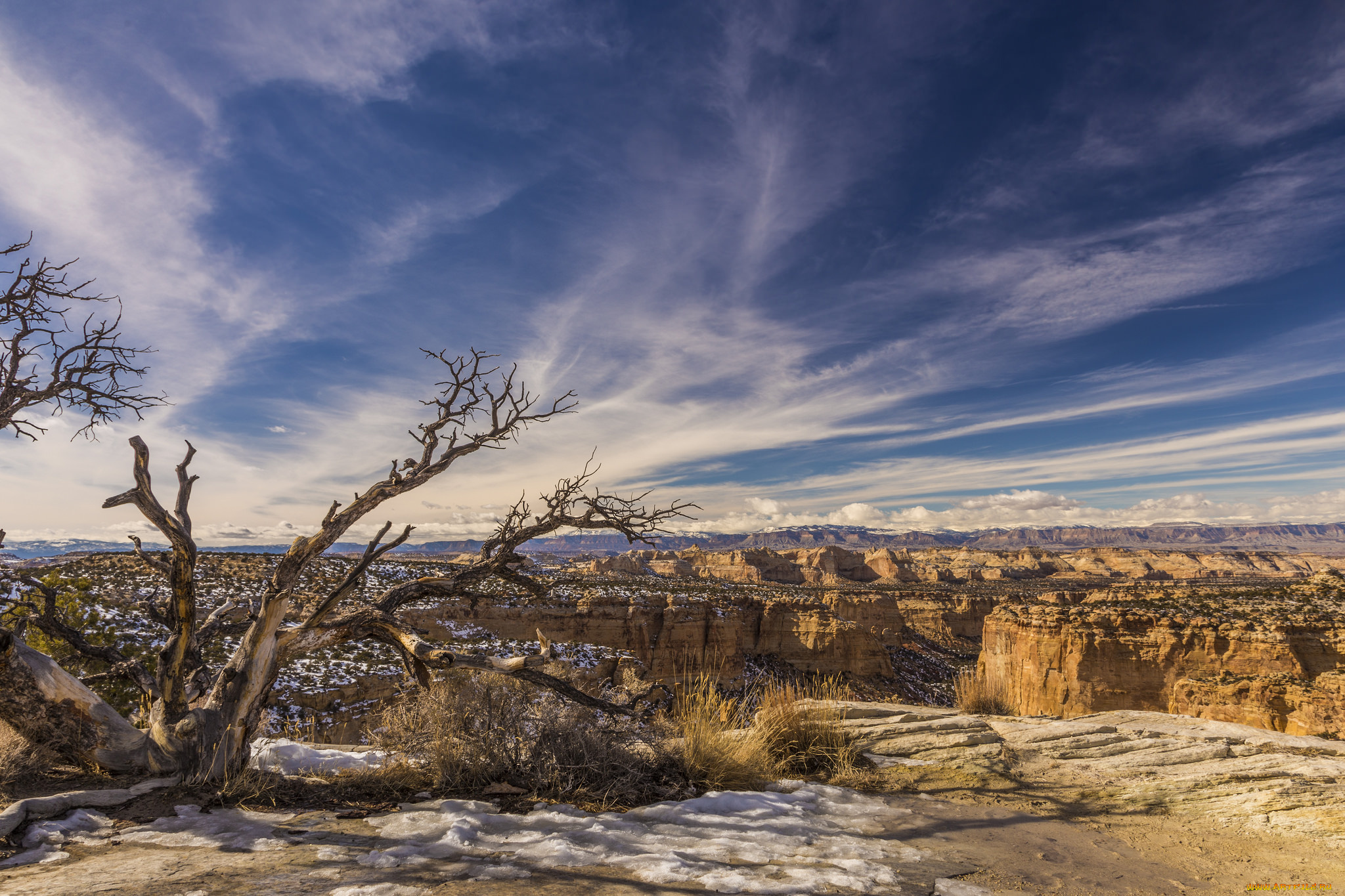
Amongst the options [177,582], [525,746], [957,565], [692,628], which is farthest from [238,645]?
[957,565]

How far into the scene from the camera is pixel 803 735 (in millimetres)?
7062

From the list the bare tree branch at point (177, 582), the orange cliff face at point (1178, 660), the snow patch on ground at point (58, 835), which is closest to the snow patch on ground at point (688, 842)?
the snow patch on ground at point (58, 835)

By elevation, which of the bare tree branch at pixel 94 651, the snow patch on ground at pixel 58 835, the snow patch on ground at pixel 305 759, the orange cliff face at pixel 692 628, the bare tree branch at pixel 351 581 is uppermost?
the bare tree branch at pixel 351 581

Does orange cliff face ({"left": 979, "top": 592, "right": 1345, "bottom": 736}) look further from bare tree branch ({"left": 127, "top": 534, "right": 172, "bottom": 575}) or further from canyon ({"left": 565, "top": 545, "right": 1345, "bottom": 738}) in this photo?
bare tree branch ({"left": 127, "top": 534, "right": 172, "bottom": 575})

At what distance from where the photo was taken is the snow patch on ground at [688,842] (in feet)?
11.9

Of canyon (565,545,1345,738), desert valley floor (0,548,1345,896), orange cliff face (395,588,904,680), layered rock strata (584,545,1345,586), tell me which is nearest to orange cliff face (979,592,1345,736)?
canyon (565,545,1345,738)

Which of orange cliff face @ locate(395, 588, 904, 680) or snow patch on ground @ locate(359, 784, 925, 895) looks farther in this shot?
orange cliff face @ locate(395, 588, 904, 680)

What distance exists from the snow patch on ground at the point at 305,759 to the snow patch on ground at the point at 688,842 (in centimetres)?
163

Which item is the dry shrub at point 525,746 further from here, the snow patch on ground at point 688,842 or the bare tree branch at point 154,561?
the bare tree branch at point 154,561

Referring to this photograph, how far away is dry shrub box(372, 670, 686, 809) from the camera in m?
5.37

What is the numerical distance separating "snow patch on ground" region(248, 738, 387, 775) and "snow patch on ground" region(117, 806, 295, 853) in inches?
41.4

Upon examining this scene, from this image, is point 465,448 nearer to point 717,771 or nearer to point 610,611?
point 717,771

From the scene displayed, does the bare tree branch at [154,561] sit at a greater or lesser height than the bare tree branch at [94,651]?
greater

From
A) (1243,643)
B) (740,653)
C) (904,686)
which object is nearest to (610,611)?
(740,653)
